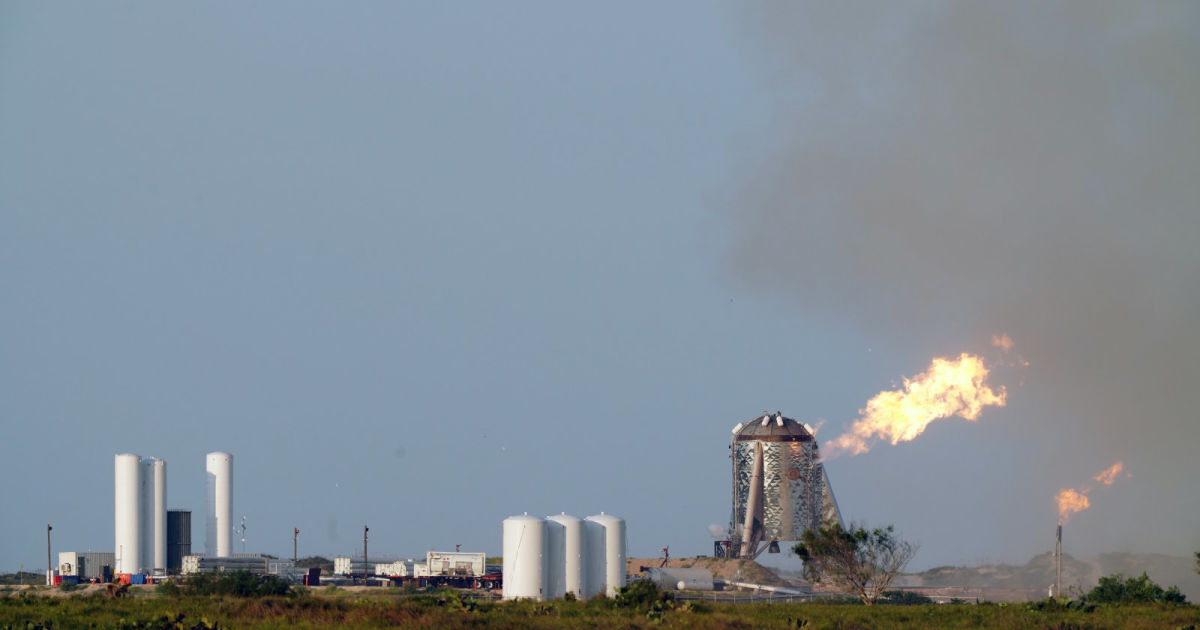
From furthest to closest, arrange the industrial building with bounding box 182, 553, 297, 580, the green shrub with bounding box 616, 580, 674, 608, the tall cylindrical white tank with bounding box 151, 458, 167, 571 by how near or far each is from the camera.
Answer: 1. the tall cylindrical white tank with bounding box 151, 458, 167, 571
2. the industrial building with bounding box 182, 553, 297, 580
3. the green shrub with bounding box 616, 580, 674, 608

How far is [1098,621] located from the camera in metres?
70.8

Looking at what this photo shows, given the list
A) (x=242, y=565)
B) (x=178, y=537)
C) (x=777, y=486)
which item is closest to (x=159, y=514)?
(x=178, y=537)

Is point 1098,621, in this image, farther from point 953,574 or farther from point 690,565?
point 690,565

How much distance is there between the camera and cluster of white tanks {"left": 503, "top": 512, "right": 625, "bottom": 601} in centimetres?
9862

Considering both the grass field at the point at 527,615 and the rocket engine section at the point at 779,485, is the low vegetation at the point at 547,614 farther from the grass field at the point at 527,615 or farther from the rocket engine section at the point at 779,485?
the rocket engine section at the point at 779,485

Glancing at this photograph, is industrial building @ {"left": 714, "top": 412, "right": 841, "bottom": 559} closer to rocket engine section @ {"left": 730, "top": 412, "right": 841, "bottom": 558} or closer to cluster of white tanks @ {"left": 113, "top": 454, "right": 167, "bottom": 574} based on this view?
rocket engine section @ {"left": 730, "top": 412, "right": 841, "bottom": 558}

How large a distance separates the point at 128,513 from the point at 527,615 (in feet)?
229

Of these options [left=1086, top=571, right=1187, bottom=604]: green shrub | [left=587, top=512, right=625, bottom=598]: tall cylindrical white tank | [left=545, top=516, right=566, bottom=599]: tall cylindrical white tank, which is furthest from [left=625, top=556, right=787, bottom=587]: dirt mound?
[left=1086, top=571, right=1187, bottom=604]: green shrub

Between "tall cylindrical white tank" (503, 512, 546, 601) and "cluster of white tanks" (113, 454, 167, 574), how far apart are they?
149 feet

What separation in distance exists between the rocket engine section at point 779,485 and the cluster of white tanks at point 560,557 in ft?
147

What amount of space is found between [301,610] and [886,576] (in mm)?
53368

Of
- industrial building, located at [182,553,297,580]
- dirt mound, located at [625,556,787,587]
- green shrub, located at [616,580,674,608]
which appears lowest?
dirt mound, located at [625,556,787,587]

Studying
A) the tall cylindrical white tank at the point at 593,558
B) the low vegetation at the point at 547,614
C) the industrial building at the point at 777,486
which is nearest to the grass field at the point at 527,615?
the low vegetation at the point at 547,614

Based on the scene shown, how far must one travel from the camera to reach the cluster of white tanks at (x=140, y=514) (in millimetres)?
125688
